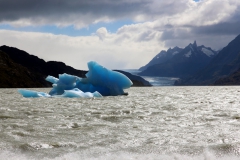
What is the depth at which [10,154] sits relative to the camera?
5461mm

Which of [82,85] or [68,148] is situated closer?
[68,148]

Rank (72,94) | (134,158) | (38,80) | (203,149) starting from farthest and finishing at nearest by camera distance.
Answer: (38,80) → (72,94) → (203,149) → (134,158)

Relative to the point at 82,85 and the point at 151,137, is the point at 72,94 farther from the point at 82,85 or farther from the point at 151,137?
the point at 151,137

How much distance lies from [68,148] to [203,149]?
267 cm

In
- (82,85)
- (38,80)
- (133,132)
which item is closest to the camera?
(133,132)

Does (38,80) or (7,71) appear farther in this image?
(38,80)

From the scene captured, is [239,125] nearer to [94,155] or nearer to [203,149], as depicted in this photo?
[203,149]

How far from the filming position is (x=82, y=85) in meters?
32.0

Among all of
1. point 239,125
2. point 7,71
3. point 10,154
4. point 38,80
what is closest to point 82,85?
point 239,125

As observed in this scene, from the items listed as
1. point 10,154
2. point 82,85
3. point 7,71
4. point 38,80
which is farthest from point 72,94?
point 38,80

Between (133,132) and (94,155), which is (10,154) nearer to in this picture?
(94,155)

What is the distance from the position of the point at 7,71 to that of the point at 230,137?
154m

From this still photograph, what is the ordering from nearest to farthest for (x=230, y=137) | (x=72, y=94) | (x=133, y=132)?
(x=230, y=137) → (x=133, y=132) → (x=72, y=94)

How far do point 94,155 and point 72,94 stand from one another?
73.9ft
